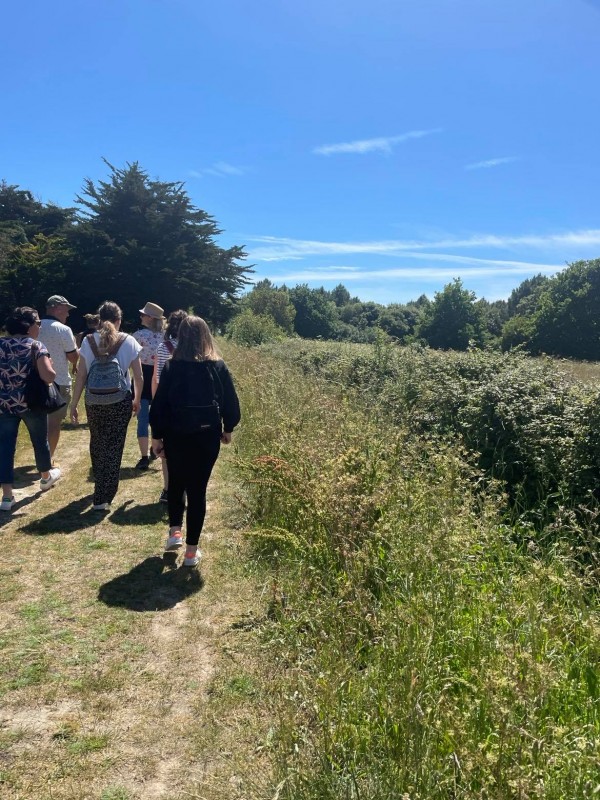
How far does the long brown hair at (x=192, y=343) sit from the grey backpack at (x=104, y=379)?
1413 mm

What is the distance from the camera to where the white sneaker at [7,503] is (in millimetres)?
5183

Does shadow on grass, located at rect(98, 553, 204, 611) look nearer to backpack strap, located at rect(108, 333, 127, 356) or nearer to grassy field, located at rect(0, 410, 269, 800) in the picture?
grassy field, located at rect(0, 410, 269, 800)

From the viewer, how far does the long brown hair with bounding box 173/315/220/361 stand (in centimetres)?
420

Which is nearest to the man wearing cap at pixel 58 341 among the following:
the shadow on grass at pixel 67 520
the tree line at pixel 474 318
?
the shadow on grass at pixel 67 520

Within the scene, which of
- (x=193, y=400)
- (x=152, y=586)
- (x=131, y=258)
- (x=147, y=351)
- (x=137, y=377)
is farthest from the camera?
(x=131, y=258)

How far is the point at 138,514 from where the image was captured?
5.38m

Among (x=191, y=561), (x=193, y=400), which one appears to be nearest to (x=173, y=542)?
(x=191, y=561)

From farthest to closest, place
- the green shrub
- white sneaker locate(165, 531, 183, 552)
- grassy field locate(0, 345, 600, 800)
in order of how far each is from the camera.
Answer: the green shrub
white sneaker locate(165, 531, 183, 552)
grassy field locate(0, 345, 600, 800)

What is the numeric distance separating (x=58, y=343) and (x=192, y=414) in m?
3.57

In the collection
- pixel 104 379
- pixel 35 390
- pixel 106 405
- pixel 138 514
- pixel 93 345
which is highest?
pixel 93 345

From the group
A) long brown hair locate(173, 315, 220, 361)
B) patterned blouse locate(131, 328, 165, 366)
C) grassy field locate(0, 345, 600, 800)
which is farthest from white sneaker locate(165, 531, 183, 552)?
patterned blouse locate(131, 328, 165, 366)

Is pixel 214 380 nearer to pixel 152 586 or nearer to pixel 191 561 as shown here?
pixel 191 561

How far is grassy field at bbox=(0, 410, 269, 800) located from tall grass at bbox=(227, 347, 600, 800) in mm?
256

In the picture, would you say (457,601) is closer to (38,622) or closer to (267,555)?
(267,555)
